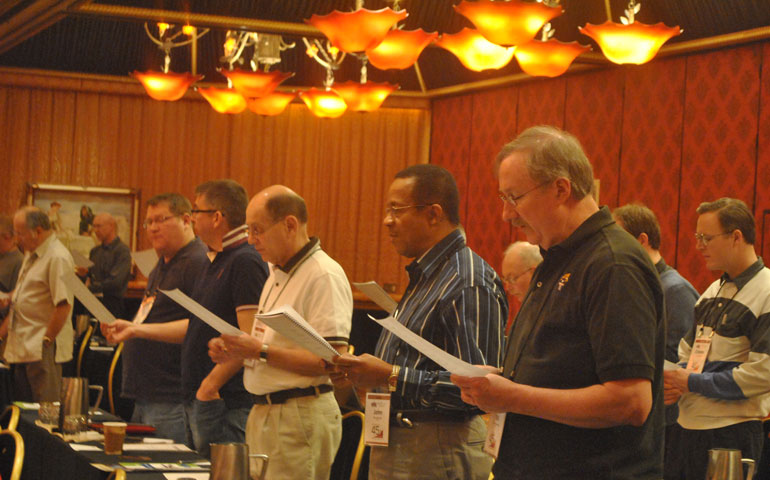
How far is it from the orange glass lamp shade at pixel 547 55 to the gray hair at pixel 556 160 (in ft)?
14.6

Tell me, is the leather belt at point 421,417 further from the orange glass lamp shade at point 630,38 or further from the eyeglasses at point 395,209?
the orange glass lamp shade at point 630,38

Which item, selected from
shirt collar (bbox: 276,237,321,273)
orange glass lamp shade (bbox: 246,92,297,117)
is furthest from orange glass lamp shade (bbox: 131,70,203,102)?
shirt collar (bbox: 276,237,321,273)

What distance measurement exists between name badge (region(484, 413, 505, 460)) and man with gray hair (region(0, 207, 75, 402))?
15.3 ft

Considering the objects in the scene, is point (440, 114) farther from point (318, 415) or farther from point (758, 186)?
point (318, 415)

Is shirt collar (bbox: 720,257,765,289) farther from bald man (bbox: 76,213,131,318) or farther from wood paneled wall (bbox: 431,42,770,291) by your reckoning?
bald man (bbox: 76,213,131,318)

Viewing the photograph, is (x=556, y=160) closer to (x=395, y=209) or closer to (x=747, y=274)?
(x=395, y=209)

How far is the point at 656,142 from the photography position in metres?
8.67

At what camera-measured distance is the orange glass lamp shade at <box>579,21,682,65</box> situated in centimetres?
589

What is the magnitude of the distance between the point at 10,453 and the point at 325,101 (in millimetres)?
6523

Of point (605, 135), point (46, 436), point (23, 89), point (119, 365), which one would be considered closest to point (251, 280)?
point (46, 436)

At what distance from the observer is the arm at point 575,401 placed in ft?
5.69

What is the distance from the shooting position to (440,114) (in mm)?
11469

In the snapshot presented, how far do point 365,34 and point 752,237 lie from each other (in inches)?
103

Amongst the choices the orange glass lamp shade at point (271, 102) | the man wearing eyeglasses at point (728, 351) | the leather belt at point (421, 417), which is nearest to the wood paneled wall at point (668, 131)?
the orange glass lamp shade at point (271, 102)
